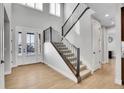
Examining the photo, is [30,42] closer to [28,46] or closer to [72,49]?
[28,46]

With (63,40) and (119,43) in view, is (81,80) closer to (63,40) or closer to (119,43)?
(119,43)

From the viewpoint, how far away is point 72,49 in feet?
20.5

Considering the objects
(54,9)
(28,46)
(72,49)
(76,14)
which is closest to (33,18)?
(28,46)

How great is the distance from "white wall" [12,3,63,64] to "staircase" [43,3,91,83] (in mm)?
758

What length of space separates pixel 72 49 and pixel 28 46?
2542mm

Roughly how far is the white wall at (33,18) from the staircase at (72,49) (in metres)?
0.76

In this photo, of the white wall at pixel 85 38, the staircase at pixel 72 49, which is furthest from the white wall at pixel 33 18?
the white wall at pixel 85 38

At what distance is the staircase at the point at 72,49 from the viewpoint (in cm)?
427

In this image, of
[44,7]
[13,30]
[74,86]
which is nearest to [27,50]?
[13,30]

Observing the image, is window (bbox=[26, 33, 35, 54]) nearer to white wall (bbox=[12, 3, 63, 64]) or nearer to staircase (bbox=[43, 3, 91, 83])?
white wall (bbox=[12, 3, 63, 64])

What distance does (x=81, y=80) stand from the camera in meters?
4.10

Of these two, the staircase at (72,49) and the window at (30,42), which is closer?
the staircase at (72,49)

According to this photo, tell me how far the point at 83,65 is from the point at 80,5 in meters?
3.08

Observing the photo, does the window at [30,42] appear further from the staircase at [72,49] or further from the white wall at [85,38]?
the white wall at [85,38]
